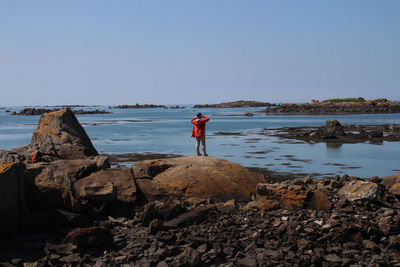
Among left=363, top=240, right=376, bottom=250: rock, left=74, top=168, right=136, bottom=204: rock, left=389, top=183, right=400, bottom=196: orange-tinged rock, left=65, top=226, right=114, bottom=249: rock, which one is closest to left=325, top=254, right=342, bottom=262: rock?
left=363, top=240, right=376, bottom=250: rock

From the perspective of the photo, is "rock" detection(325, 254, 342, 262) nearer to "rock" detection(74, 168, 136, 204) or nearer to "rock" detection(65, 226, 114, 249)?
"rock" detection(65, 226, 114, 249)

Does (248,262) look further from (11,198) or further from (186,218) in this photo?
(11,198)

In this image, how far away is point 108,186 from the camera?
10.0 metres

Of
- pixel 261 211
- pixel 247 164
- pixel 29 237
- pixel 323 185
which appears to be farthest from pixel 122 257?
pixel 247 164

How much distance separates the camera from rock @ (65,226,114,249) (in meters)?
7.68

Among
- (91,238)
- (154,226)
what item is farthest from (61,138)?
(91,238)

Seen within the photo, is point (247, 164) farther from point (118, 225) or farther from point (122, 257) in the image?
point (122, 257)

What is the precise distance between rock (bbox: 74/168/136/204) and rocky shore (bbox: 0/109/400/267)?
0.03 metres

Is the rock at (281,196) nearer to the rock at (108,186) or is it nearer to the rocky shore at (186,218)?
the rocky shore at (186,218)

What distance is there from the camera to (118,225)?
9.14 meters

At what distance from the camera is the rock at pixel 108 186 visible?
9734 mm

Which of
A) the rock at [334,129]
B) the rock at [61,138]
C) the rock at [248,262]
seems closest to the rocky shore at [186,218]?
the rock at [248,262]

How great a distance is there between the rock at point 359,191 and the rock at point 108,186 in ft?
18.7

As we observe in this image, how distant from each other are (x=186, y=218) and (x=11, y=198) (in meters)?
3.89
